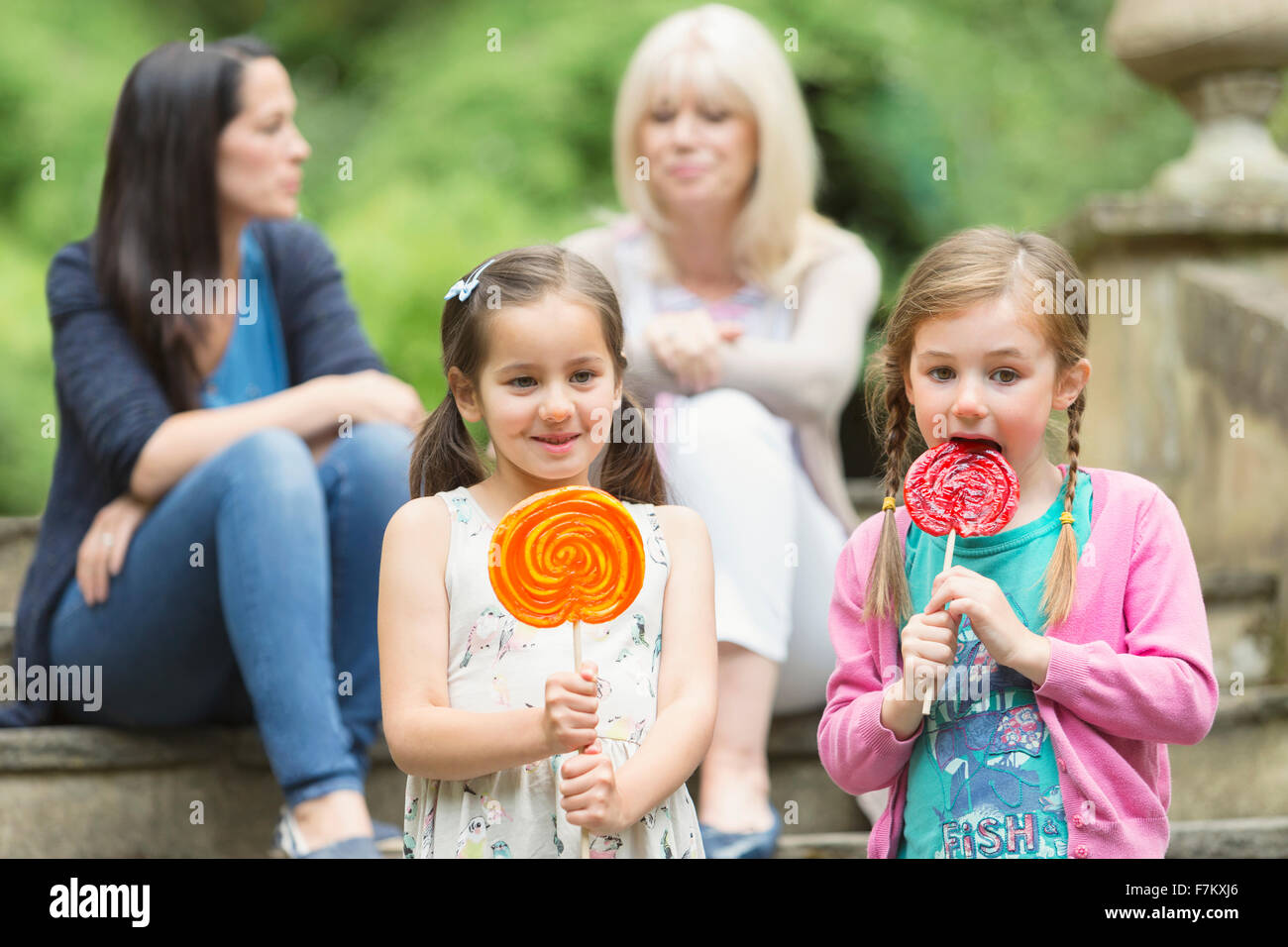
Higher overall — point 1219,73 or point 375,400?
point 1219,73

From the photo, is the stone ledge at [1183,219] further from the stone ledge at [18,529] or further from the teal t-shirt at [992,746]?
the stone ledge at [18,529]

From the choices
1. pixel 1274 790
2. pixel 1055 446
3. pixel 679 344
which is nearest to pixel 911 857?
pixel 1055 446

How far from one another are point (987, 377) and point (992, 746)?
42 cm

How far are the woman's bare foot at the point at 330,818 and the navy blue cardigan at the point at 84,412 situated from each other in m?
0.64

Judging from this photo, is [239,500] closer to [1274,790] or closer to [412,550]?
[412,550]

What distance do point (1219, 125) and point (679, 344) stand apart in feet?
6.14

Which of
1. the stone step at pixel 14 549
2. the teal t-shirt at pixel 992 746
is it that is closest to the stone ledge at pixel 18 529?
the stone step at pixel 14 549

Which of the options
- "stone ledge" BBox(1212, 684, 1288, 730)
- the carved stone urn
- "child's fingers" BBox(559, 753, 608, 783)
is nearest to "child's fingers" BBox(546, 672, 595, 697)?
"child's fingers" BBox(559, 753, 608, 783)

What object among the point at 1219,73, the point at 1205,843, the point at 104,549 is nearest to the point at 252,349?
the point at 104,549

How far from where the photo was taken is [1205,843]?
8.00 ft

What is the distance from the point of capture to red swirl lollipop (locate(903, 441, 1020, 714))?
1635mm

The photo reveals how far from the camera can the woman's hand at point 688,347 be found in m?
2.52

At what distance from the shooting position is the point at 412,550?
66.2 inches

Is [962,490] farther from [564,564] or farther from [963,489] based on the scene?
[564,564]
